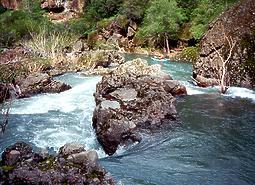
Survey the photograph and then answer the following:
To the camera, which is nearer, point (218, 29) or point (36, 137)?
point (36, 137)

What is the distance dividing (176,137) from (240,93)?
27.7ft

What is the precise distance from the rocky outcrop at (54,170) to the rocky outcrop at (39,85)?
46.9ft

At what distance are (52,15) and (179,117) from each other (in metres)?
59.7

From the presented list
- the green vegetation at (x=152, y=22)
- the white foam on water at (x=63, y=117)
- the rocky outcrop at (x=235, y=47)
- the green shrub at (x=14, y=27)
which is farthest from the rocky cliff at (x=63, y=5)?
the white foam on water at (x=63, y=117)

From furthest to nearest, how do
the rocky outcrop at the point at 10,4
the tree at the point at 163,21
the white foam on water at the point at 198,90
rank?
1. the rocky outcrop at the point at 10,4
2. the tree at the point at 163,21
3. the white foam on water at the point at 198,90

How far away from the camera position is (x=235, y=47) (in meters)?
25.6

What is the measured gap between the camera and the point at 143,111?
18078 mm

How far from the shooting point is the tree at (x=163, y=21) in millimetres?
44719

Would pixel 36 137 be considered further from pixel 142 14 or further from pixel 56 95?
pixel 142 14

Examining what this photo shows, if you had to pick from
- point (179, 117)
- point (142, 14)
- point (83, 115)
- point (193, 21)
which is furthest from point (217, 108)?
point (142, 14)

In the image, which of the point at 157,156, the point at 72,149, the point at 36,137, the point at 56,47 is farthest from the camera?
the point at 56,47

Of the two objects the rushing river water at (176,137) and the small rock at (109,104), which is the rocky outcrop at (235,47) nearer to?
the rushing river water at (176,137)

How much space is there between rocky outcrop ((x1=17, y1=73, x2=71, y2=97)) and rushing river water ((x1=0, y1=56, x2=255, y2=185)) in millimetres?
914

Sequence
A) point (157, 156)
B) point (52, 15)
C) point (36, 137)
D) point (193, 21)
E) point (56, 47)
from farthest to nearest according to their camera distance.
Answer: point (52, 15)
point (193, 21)
point (56, 47)
point (36, 137)
point (157, 156)
